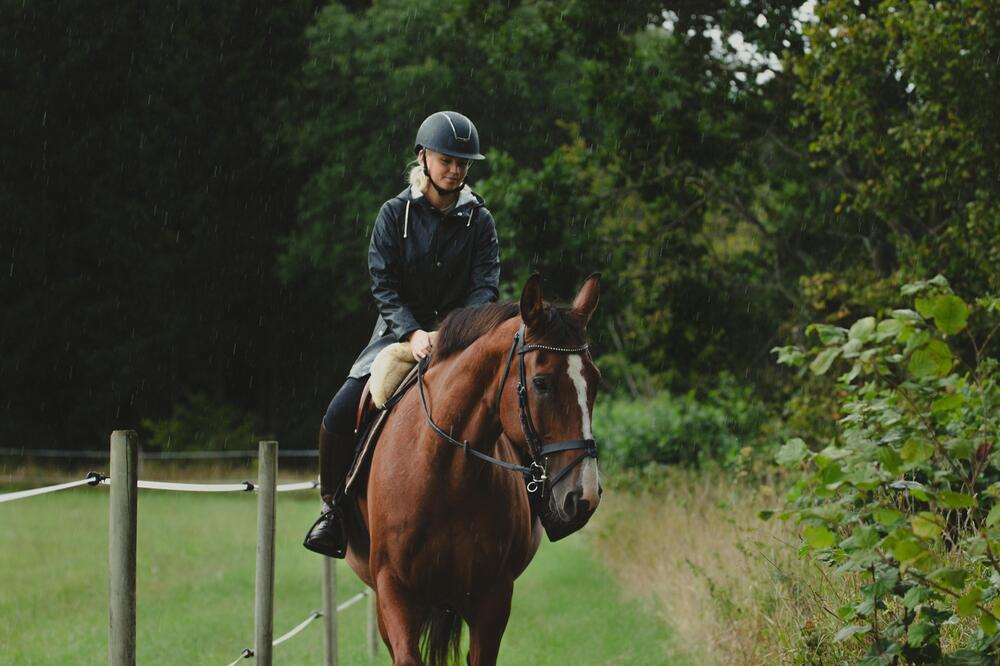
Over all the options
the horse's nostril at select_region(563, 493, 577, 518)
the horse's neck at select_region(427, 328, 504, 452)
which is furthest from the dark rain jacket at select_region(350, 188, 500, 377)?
the horse's nostril at select_region(563, 493, 577, 518)

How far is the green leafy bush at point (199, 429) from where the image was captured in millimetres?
35062

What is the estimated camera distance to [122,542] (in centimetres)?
437

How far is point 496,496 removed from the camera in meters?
5.58

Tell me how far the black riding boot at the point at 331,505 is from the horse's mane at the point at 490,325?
1.10 m

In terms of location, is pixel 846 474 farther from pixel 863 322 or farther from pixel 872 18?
pixel 872 18

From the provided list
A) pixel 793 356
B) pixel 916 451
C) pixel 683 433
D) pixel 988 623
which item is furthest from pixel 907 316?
pixel 683 433

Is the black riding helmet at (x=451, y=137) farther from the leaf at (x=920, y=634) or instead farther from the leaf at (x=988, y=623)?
the leaf at (x=988, y=623)

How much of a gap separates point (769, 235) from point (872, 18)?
5.03 m

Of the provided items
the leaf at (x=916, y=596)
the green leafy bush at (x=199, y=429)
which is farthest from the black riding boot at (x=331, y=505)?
the green leafy bush at (x=199, y=429)

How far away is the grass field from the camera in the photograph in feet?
33.8

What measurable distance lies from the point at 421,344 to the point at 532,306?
0.97 meters

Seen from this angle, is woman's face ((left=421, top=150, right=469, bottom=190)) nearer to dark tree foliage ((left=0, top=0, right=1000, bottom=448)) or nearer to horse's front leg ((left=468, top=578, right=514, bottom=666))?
horse's front leg ((left=468, top=578, right=514, bottom=666))

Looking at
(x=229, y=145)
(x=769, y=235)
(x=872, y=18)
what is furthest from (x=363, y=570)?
(x=229, y=145)

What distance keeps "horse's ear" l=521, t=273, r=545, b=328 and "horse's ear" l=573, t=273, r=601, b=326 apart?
7.6 inches
